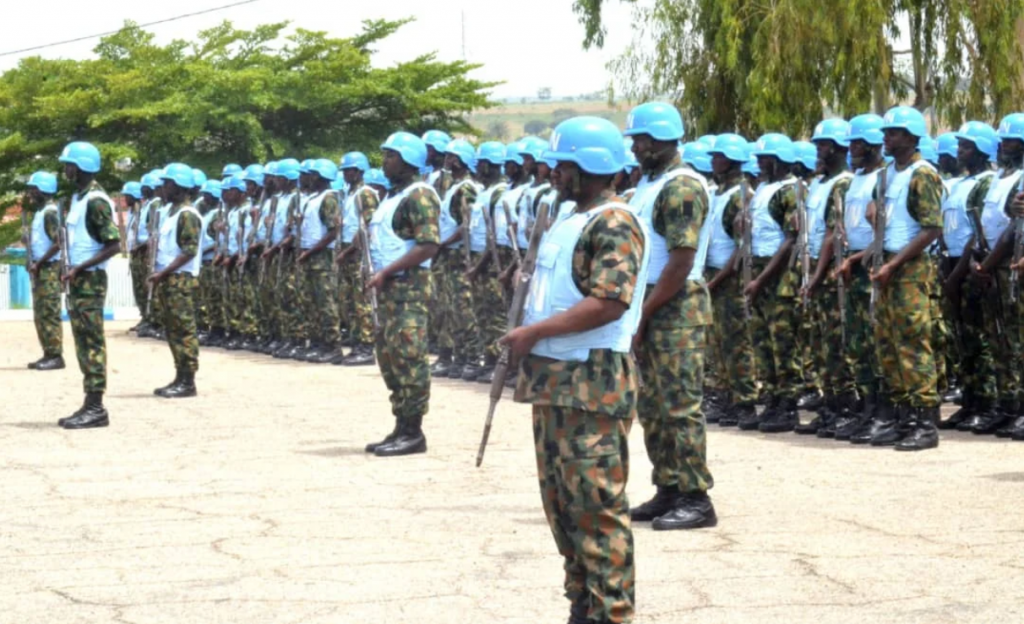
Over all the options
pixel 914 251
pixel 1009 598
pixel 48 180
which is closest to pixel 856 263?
pixel 914 251

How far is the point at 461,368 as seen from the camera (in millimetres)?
17719

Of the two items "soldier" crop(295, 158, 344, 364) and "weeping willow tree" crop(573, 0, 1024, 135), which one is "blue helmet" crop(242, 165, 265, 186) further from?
"weeping willow tree" crop(573, 0, 1024, 135)

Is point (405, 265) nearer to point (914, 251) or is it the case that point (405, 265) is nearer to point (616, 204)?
point (914, 251)

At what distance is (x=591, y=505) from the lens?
18.9ft

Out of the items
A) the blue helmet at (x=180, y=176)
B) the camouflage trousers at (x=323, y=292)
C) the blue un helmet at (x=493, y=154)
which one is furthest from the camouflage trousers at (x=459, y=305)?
the blue helmet at (x=180, y=176)

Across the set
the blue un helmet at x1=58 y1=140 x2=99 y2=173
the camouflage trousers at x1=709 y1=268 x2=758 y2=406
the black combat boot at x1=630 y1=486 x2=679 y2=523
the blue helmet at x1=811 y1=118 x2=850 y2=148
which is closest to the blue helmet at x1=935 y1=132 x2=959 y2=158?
the blue helmet at x1=811 y1=118 x2=850 y2=148

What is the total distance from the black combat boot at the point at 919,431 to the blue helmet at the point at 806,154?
2.03 meters

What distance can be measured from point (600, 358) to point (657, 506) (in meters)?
2.77

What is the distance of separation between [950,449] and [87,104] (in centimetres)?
2856

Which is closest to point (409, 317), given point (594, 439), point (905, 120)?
point (905, 120)

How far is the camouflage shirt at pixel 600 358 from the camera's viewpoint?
573 centimetres

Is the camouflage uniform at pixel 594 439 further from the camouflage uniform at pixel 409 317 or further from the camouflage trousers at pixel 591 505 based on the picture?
the camouflage uniform at pixel 409 317

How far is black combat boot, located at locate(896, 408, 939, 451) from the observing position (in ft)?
36.5

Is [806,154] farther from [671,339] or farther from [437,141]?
[437,141]
